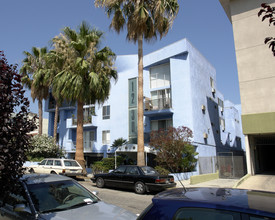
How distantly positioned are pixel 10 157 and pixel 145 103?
64.6 feet

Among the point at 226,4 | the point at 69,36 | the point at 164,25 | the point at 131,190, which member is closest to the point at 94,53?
the point at 69,36

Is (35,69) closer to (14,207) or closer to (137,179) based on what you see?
(137,179)

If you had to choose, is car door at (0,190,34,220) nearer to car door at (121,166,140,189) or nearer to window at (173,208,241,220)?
window at (173,208,241,220)

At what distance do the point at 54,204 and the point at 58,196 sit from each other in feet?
0.86

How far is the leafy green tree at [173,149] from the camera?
1795 cm

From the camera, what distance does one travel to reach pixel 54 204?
14.2 feet

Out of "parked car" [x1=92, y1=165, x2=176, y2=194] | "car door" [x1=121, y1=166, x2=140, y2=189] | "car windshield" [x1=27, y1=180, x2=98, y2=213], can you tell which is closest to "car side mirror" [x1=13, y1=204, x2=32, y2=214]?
"car windshield" [x1=27, y1=180, x2=98, y2=213]

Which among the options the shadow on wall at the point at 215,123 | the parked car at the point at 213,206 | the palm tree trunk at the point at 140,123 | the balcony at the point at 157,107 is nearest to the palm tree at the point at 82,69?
the palm tree trunk at the point at 140,123

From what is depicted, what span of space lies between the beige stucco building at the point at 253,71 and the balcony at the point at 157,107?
683cm

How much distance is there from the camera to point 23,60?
2688cm

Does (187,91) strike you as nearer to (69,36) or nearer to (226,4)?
(226,4)

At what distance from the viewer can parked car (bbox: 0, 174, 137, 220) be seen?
12.9 feet

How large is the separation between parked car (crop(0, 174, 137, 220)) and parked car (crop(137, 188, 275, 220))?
1638 mm

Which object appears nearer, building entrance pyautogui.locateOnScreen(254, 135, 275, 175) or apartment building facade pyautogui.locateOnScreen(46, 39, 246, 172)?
building entrance pyautogui.locateOnScreen(254, 135, 275, 175)
